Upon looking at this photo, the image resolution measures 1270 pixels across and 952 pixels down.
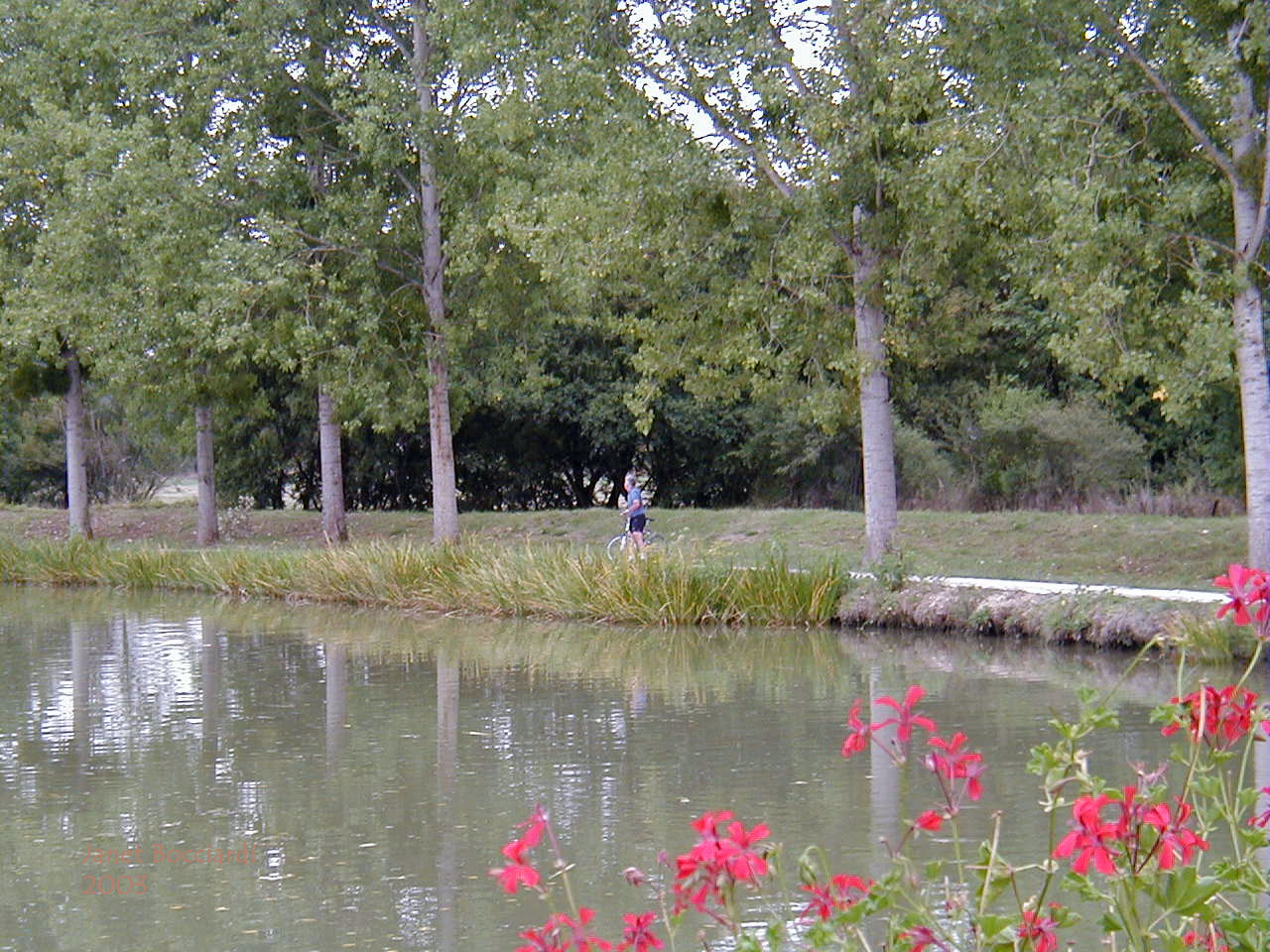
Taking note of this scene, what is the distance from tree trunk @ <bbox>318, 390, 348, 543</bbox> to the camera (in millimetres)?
30797

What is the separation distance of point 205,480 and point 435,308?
776 cm

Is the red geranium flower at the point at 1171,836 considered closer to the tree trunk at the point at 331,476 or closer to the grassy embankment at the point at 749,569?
the grassy embankment at the point at 749,569

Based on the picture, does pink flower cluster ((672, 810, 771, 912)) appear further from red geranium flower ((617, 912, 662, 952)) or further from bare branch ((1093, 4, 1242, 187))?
bare branch ((1093, 4, 1242, 187))

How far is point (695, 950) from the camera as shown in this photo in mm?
7426

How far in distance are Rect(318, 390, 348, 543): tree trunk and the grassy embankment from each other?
0.92 meters

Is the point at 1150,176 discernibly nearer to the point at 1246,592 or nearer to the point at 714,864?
the point at 1246,592

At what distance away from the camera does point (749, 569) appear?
2036cm

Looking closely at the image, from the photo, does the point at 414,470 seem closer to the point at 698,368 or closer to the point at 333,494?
the point at 333,494

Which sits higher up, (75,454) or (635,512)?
(75,454)

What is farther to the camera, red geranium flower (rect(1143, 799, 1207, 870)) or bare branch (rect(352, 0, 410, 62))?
bare branch (rect(352, 0, 410, 62))

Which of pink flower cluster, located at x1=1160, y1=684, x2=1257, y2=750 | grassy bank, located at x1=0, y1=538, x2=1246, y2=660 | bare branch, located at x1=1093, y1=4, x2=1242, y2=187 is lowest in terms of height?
grassy bank, located at x1=0, y1=538, x2=1246, y2=660

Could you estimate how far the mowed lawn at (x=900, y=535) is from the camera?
22.0 m

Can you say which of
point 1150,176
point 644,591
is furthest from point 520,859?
point 644,591

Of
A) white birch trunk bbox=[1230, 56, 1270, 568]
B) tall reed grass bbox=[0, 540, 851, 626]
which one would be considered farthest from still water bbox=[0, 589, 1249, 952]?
white birch trunk bbox=[1230, 56, 1270, 568]
